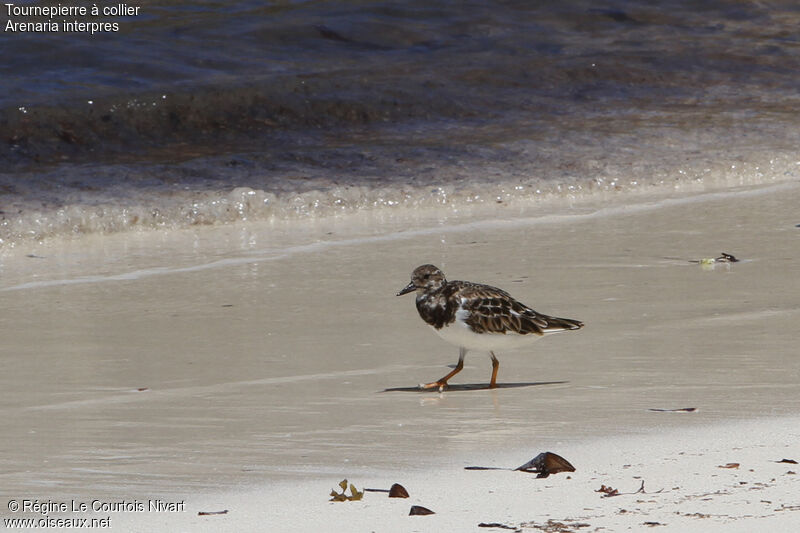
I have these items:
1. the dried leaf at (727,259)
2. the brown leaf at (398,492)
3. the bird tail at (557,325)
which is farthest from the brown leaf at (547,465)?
the dried leaf at (727,259)

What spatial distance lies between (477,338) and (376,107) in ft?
26.3

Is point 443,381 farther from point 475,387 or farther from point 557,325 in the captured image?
point 557,325

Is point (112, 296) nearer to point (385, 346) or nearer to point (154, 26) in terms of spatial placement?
point (385, 346)

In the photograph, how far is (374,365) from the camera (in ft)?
17.0

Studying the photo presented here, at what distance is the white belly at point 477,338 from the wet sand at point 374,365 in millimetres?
146

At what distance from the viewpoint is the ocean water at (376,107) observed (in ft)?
31.8

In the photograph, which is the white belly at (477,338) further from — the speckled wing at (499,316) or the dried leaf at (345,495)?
the dried leaf at (345,495)

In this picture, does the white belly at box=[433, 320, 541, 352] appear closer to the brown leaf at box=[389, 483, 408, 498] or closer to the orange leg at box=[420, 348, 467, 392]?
the orange leg at box=[420, 348, 467, 392]

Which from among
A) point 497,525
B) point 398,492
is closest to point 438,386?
point 398,492

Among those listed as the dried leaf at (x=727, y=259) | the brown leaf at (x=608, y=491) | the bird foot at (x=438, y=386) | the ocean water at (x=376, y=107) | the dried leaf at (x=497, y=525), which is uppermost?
the ocean water at (x=376, y=107)

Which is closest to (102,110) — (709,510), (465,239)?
(465,239)

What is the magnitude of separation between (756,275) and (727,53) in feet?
30.2

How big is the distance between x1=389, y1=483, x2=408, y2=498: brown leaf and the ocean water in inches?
224

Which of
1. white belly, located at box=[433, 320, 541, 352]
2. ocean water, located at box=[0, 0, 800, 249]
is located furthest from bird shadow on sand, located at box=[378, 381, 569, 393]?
ocean water, located at box=[0, 0, 800, 249]
